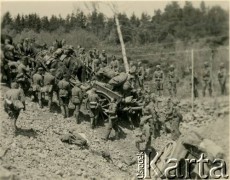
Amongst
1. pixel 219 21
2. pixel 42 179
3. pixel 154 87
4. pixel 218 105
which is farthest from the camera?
pixel 219 21

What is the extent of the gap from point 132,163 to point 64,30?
41.1 ft

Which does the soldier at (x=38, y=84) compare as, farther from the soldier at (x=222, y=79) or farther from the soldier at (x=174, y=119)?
the soldier at (x=222, y=79)

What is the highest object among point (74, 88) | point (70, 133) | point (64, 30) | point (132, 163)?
point (64, 30)

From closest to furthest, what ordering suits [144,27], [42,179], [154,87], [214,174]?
[214,174], [42,179], [154,87], [144,27]

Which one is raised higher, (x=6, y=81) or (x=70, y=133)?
(x=6, y=81)

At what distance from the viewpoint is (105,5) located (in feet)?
89.2

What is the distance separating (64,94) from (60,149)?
2605 millimetres

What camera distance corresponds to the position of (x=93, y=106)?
53.5 feet

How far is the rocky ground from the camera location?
Answer: 12758 mm

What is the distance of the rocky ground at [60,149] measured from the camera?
1276 centimetres

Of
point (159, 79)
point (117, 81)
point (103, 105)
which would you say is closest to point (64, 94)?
point (103, 105)

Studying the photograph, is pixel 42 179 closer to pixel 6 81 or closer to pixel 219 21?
pixel 6 81

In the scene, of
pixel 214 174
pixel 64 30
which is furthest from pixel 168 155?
pixel 64 30

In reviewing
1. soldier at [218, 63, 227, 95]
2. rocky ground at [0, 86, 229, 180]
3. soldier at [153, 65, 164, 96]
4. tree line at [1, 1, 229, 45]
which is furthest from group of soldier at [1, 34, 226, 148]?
tree line at [1, 1, 229, 45]
